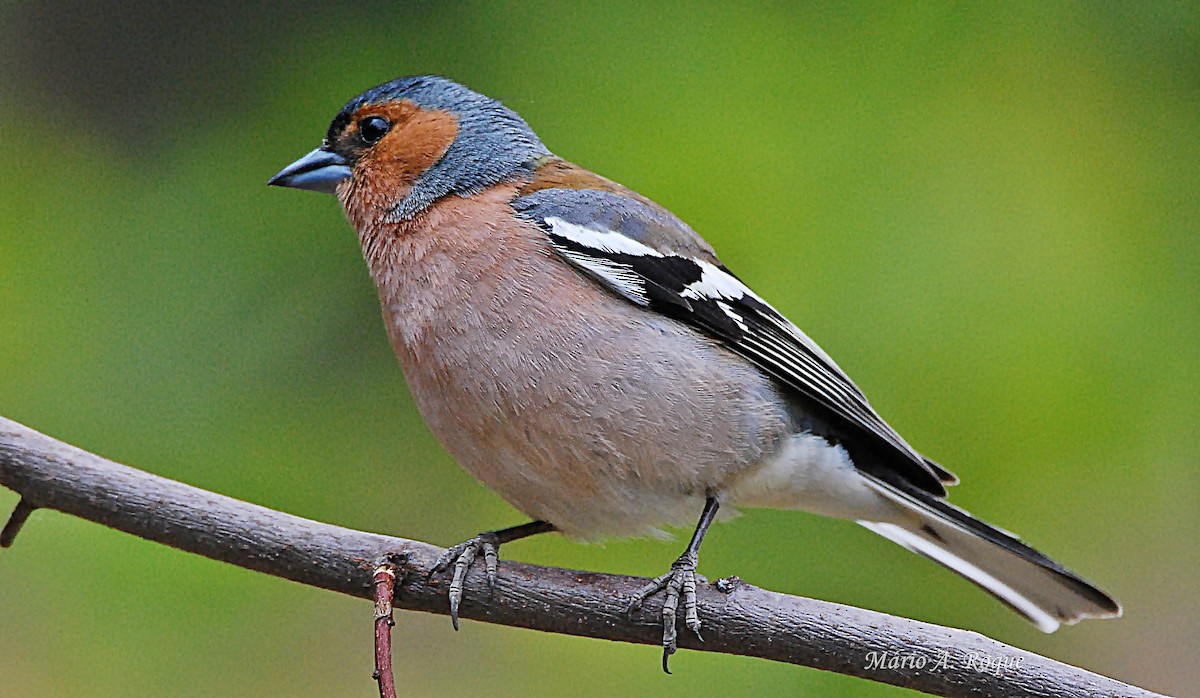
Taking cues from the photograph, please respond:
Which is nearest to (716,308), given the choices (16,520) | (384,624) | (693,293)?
(693,293)

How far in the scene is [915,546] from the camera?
2871 mm

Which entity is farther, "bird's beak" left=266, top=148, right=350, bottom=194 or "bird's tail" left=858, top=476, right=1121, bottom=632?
"bird's beak" left=266, top=148, right=350, bottom=194

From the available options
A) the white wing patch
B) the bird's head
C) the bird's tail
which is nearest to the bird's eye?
the bird's head

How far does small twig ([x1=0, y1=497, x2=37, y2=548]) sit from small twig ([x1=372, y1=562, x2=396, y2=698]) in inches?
24.6

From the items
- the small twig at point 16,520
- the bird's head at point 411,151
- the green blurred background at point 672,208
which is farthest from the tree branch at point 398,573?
the bird's head at point 411,151

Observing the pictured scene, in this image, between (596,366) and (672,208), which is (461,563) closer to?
(596,366)

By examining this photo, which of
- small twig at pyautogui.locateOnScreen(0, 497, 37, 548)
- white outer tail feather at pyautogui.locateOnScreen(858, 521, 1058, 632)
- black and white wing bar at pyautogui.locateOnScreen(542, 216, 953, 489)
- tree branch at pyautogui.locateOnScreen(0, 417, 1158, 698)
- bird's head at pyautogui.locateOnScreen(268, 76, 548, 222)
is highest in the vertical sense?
bird's head at pyautogui.locateOnScreen(268, 76, 548, 222)

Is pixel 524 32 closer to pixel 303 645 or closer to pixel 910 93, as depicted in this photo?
pixel 910 93

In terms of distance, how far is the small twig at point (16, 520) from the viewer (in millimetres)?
2186

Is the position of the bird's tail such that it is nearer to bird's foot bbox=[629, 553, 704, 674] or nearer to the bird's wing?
the bird's wing

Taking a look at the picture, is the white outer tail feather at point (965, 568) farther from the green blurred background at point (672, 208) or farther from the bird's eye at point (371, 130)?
the bird's eye at point (371, 130)

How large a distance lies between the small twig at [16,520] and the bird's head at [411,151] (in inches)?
35.2

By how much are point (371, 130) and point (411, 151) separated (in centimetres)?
12

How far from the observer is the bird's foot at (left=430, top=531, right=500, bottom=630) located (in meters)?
2.28
